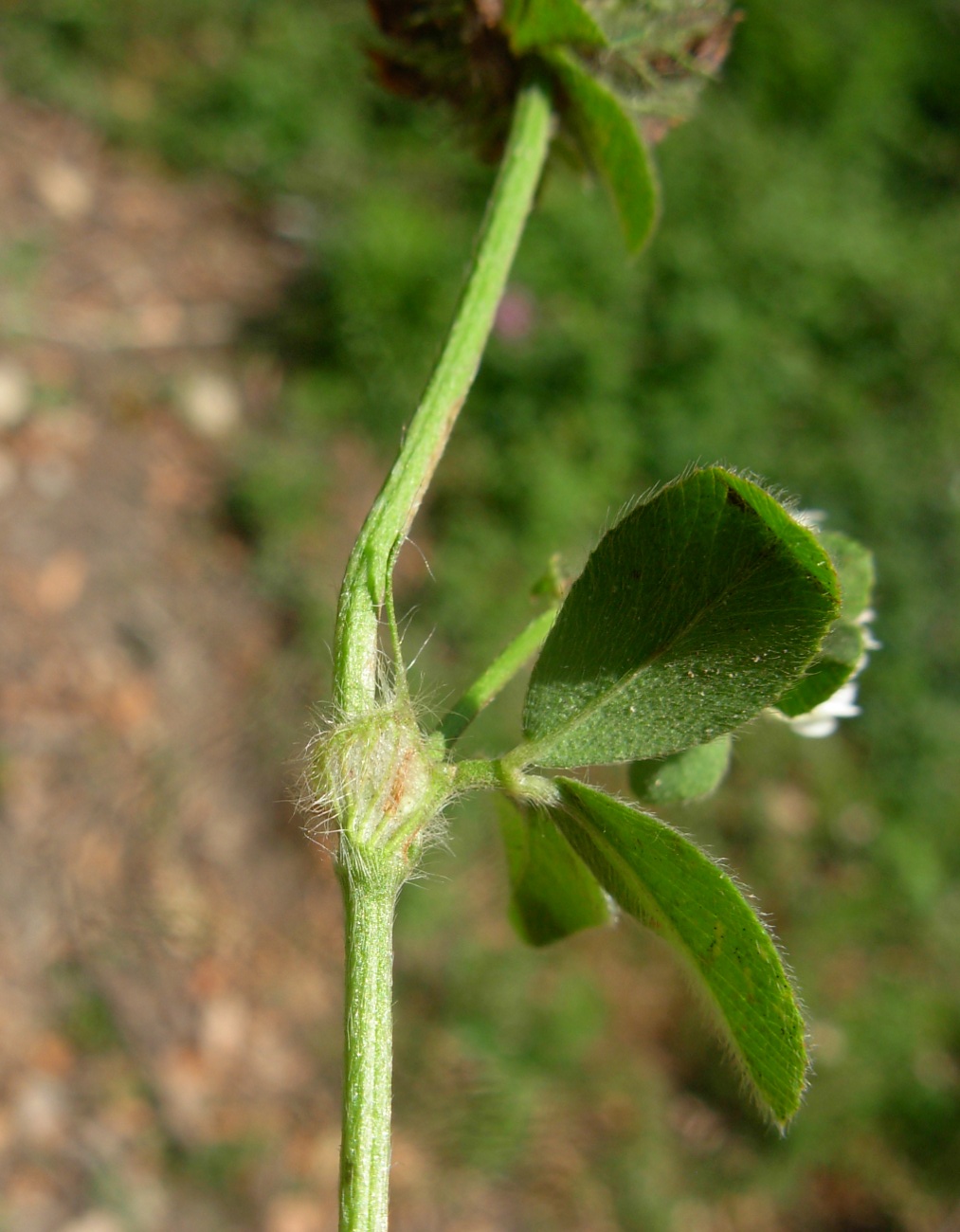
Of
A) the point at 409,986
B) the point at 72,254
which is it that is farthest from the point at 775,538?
the point at 72,254

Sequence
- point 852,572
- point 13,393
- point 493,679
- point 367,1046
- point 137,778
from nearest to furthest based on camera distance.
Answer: point 367,1046, point 493,679, point 852,572, point 137,778, point 13,393

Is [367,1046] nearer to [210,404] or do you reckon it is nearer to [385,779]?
[385,779]

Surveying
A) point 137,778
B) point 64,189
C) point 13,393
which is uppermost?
point 64,189

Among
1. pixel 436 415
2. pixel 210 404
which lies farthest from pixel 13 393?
pixel 436 415

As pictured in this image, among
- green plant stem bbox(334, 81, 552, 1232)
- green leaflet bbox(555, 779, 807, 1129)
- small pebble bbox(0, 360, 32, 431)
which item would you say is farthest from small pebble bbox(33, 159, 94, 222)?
green leaflet bbox(555, 779, 807, 1129)

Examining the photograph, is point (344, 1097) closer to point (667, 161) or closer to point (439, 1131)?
point (439, 1131)

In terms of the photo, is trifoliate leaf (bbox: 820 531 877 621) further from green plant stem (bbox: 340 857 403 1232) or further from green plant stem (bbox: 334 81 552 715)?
green plant stem (bbox: 340 857 403 1232)
